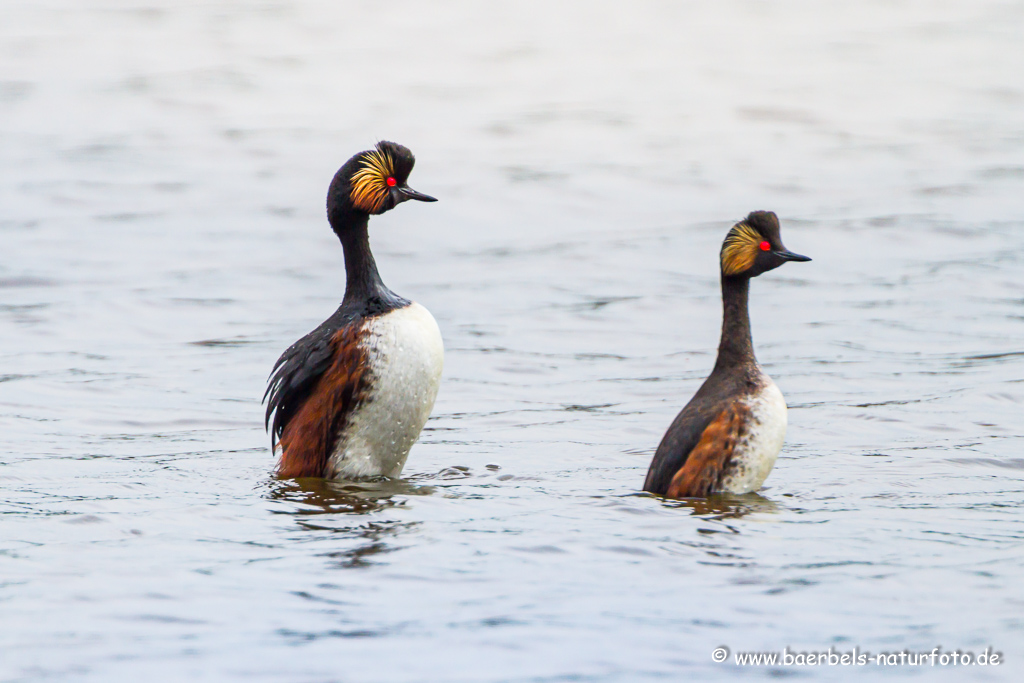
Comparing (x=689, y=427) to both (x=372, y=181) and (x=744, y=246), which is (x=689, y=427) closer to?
(x=744, y=246)

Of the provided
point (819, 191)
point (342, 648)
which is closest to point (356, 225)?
point (342, 648)

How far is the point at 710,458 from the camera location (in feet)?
25.1

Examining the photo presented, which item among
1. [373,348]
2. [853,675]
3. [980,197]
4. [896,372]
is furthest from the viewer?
[980,197]

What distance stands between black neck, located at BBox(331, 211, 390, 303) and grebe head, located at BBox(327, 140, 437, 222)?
55mm

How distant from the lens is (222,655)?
5.28 metres

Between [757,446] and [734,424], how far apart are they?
17cm

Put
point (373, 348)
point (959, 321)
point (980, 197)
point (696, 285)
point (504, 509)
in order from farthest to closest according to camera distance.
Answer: point (980, 197)
point (696, 285)
point (959, 321)
point (373, 348)
point (504, 509)

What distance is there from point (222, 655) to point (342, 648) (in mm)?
445

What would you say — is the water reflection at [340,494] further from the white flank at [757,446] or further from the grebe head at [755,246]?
the grebe head at [755,246]

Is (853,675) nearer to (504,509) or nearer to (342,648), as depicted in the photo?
(342,648)

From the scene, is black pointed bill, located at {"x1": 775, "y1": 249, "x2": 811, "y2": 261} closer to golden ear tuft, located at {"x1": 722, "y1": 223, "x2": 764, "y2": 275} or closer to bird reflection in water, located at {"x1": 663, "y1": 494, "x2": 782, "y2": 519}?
golden ear tuft, located at {"x1": 722, "y1": 223, "x2": 764, "y2": 275}

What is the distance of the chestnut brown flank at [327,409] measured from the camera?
830cm

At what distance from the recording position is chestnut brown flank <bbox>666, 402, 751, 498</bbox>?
7.65 meters

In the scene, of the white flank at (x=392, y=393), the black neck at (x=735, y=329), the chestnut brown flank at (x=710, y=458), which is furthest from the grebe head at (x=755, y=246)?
the white flank at (x=392, y=393)
